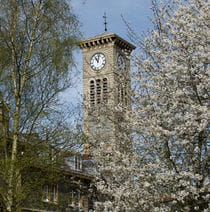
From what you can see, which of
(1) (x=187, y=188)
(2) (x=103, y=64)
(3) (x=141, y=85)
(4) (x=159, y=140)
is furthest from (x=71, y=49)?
(2) (x=103, y=64)

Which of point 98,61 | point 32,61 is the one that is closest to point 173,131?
point 32,61

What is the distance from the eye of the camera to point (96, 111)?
14883mm

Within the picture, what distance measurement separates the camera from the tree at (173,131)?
1021 cm

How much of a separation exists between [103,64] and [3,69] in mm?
48990

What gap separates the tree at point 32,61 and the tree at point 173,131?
2.82 meters

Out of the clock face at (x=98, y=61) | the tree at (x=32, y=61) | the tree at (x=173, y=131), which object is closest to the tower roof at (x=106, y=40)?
the clock face at (x=98, y=61)

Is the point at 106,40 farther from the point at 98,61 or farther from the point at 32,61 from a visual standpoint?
the point at 32,61

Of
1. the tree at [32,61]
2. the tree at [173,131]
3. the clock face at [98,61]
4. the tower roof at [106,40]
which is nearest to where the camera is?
the tree at [173,131]

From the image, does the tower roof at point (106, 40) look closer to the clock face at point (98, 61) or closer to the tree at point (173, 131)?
the clock face at point (98, 61)

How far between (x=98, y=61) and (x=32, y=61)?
1946 inches

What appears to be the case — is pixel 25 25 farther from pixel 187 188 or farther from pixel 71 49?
pixel 187 188

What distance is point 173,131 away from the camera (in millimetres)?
10117

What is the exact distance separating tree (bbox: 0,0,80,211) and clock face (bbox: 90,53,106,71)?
4708 centimetres

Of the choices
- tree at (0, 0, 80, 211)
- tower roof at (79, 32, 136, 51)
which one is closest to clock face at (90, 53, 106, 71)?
tower roof at (79, 32, 136, 51)
